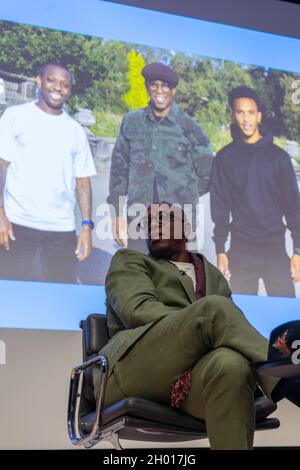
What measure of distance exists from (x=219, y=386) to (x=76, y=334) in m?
1.40

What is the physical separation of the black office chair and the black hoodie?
1270mm

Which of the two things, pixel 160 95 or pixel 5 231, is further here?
pixel 160 95

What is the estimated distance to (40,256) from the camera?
336cm

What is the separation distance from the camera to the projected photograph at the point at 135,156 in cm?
339

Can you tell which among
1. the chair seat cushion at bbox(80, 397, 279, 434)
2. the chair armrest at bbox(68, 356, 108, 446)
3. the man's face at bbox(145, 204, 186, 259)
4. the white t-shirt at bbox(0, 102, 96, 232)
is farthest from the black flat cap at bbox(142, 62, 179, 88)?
the chair seat cushion at bbox(80, 397, 279, 434)

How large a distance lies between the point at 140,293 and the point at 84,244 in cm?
105

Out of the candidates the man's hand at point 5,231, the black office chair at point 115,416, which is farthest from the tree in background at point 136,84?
the black office chair at point 115,416

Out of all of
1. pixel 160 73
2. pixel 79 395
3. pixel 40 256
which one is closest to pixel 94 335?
pixel 79 395

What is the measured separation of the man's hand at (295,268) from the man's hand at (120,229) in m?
0.87

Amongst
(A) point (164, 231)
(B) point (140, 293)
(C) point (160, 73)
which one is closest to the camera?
(B) point (140, 293)

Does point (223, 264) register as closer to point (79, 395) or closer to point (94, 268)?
point (94, 268)

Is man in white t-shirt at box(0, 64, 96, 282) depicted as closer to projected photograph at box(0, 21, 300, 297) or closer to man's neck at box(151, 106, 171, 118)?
projected photograph at box(0, 21, 300, 297)
